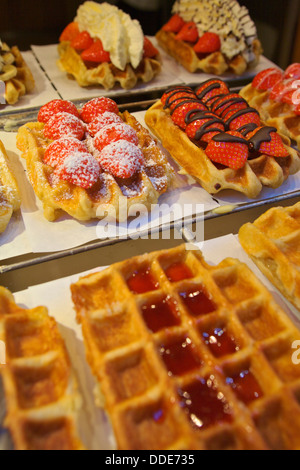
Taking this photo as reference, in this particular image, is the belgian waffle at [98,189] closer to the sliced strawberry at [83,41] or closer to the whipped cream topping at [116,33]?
the whipped cream topping at [116,33]

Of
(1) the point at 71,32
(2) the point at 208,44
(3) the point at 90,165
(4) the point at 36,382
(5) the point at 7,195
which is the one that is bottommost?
(4) the point at 36,382

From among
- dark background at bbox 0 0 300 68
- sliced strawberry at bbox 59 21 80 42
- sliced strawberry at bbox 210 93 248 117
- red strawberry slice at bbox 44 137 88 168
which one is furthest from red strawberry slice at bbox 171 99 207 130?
dark background at bbox 0 0 300 68

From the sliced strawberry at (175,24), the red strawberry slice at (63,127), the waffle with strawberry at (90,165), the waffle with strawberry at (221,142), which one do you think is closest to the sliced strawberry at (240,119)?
the waffle with strawberry at (221,142)

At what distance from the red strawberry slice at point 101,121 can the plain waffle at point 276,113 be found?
1162 millimetres

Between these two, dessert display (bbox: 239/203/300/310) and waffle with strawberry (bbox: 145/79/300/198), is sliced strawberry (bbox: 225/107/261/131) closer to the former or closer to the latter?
waffle with strawberry (bbox: 145/79/300/198)

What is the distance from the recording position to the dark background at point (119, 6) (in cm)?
409

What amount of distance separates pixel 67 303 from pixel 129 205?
2.28 ft

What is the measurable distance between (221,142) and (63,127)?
3.23 ft

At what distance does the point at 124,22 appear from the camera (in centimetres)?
363

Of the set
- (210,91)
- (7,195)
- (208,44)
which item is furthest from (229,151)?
(208,44)

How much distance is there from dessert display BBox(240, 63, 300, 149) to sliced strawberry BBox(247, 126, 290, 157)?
1.47 feet

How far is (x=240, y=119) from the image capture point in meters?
2.77

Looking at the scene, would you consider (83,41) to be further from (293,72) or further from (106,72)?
(293,72)

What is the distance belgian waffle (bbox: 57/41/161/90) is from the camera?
139 inches
